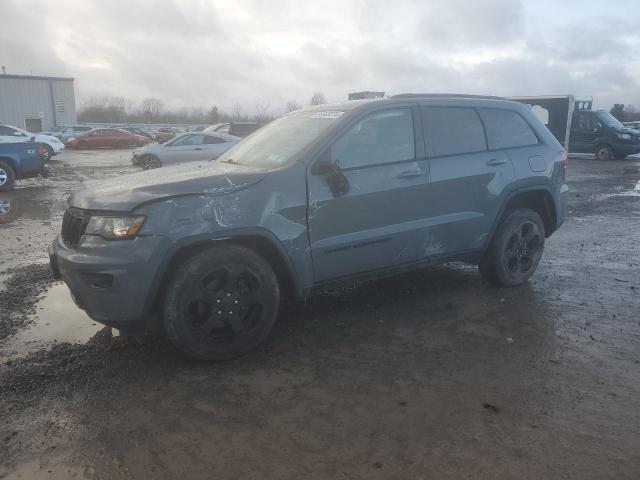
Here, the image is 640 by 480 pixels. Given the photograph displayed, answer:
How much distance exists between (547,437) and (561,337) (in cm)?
146

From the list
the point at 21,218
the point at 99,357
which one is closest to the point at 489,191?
the point at 99,357

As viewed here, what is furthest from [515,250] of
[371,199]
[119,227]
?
[119,227]

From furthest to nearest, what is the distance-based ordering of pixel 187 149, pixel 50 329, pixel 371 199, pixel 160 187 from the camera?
pixel 187 149 < pixel 50 329 < pixel 371 199 < pixel 160 187

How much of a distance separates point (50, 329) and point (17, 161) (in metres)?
10.2

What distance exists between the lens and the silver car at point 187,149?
50.2 ft

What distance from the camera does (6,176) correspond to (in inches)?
496

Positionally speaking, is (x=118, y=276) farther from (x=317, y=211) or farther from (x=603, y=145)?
(x=603, y=145)

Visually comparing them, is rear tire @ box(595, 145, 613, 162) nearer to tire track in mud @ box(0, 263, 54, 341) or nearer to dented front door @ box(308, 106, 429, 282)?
dented front door @ box(308, 106, 429, 282)

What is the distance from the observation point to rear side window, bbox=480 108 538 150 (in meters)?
4.91

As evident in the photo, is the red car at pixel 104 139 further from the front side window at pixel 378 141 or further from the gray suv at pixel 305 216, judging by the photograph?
the front side window at pixel 378 141

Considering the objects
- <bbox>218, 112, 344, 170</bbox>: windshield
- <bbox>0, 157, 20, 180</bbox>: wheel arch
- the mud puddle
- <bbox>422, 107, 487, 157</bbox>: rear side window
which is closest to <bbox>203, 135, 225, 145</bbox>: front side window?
<bbox>0, 157, 20, 180</bbox>: wheel arch

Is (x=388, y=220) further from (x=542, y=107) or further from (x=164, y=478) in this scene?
(x=542, y=107)

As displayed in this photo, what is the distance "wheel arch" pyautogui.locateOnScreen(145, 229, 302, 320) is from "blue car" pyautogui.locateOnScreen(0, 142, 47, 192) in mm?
11207

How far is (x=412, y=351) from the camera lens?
150 inches
